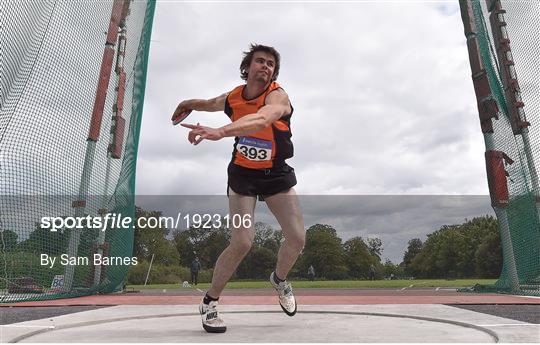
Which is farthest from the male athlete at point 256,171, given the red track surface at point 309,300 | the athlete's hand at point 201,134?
the red track surface at point 309,300

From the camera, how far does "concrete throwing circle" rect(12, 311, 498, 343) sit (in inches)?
120

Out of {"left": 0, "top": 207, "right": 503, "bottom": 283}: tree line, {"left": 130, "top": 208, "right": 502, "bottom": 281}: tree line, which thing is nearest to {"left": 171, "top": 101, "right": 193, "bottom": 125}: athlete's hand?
{"left": 0, "top": 207, "right": 503, "bottom": 283}: tree line

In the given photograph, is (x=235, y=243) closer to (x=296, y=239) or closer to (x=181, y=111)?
(x=296, y=239)

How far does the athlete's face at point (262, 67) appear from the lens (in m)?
3.57

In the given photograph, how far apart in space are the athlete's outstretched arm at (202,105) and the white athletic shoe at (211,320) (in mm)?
1449

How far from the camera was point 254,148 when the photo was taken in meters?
3.50

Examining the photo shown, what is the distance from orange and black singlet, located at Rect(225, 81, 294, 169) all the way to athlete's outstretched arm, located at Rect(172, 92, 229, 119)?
0.16m

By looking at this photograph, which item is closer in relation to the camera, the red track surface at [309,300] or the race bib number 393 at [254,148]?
the race bib number 393 at [254,148]

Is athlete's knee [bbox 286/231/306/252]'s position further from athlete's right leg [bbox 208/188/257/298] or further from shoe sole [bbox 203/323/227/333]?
shoe sole [bbox 203/323/227/333]

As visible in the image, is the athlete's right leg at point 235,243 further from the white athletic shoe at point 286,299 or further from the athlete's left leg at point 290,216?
the white athletic shoe at point 286,299

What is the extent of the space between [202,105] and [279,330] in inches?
69.9

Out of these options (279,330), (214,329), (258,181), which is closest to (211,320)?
(214,329)

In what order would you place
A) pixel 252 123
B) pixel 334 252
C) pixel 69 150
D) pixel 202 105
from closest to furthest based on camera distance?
pixel 252 123
pixel 202 105
pixel 69 150
pixel 334 252

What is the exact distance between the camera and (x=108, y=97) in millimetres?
9453
